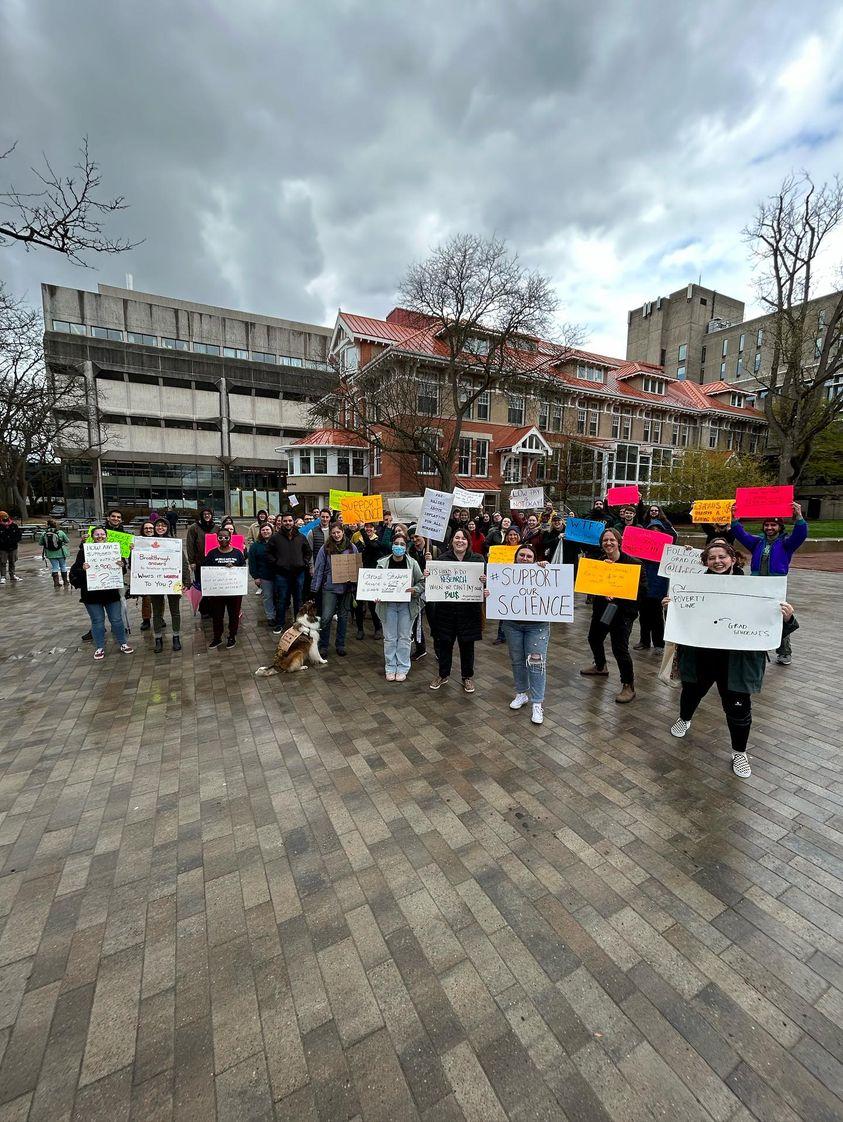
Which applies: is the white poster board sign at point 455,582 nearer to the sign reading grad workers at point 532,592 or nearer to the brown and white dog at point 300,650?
the sign reading grad workers at point 532,592

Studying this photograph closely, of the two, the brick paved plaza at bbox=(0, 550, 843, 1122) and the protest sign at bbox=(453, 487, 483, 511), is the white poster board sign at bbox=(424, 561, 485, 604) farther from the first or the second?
the protest sign at bbox=(453, 487, 483, 511)

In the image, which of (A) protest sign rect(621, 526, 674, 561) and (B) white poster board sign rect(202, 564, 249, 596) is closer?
(A) protest sign rect(621, 526, 674, 561)

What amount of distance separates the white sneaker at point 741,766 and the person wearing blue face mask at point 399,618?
378cm

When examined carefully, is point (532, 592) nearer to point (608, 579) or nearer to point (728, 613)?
point (608, 579)

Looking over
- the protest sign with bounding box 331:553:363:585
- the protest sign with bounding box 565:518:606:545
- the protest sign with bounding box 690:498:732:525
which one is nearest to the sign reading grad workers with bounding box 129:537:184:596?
the protest sign with bounding box 331:553:363:585

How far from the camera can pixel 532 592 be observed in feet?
16.8

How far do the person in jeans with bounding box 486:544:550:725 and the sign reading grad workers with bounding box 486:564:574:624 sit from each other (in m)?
0.10

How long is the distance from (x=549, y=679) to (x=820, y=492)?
5202cm

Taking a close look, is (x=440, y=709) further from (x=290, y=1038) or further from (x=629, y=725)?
(x=290, y=1038)

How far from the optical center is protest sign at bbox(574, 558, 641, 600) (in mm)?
5328

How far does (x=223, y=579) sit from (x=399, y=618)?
3.15 meters

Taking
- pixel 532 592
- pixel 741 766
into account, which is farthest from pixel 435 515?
pixel 741 766

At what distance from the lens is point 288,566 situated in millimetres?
8203

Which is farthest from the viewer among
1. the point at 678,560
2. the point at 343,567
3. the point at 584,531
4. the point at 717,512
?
the point at 584,531
